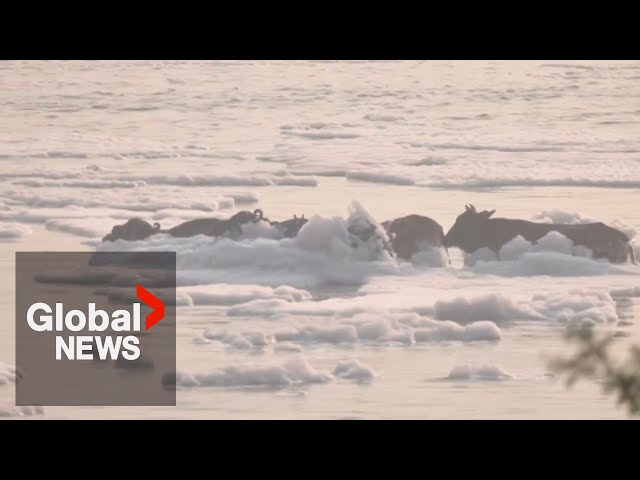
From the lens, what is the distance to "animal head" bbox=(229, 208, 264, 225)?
37.6 ft

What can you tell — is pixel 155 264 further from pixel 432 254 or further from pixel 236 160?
pixel 236 160

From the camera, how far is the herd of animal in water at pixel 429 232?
11.2 meters

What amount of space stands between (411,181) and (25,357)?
17.3 ft

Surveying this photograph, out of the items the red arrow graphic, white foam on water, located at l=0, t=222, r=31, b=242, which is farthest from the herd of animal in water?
the red arrow graphic

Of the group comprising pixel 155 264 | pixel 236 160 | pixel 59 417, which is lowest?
pixel 59 417

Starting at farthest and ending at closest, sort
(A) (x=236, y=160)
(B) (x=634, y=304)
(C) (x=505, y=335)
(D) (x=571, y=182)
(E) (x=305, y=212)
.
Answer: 1. (A) (x=236, y=160)
2. (D) (x=571, y=182)
3. (E) (x=305, y=212)
4. (B) (x=634, y=304)
5. (C) (x=505, y=335)

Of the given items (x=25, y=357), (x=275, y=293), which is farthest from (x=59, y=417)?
(x=275, y=293)

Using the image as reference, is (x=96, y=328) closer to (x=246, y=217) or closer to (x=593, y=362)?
(x=246, y=217)

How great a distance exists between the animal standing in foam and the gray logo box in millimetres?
2275

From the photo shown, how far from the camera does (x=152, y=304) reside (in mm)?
9312

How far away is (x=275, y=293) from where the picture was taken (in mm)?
10008

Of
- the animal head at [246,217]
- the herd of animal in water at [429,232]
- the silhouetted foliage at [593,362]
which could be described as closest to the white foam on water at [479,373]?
the herd of animal in water at [429,232]

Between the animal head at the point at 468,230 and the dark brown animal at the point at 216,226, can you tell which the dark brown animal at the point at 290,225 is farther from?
the animal head at the point at 468,230

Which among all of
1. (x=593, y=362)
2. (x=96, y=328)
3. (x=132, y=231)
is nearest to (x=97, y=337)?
(x=96, y=328)
